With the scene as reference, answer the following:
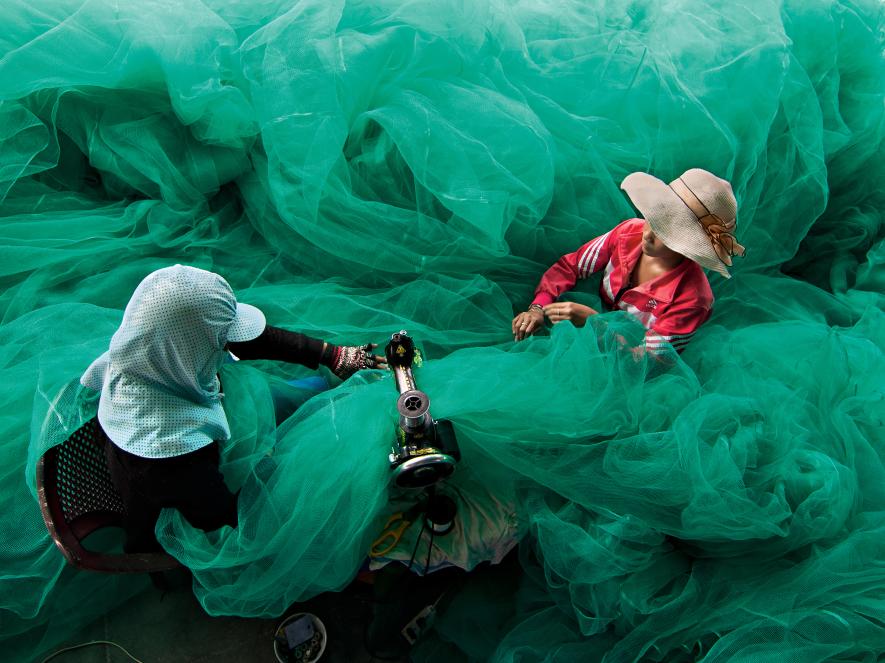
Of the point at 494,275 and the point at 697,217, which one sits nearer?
the point at 697,217

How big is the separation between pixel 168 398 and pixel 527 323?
881 millimetres

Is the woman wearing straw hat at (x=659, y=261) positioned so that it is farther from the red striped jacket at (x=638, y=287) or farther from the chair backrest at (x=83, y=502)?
the chair backrest at (x=83, y=502)

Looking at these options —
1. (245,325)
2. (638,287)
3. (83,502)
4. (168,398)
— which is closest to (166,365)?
(168,398)

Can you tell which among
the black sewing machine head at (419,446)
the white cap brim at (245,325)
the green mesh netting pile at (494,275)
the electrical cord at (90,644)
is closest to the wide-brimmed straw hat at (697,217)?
the green mesh netting pile at (494,275)

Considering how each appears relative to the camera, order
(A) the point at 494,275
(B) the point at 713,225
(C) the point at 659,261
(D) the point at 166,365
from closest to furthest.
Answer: (D) the point at 166,365
(B) the point at 713,225
(C) the point at 659,261
(A) the point at 494,275

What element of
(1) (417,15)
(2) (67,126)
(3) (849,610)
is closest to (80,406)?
(2) (67,126)

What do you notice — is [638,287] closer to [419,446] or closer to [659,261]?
[659,261]

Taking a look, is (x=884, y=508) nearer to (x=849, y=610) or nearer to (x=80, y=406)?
(x=849, y=610)

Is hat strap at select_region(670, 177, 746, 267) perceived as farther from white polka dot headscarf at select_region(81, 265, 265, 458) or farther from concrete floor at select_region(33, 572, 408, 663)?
concrete floor at select_region(33, 572, 408, 663)

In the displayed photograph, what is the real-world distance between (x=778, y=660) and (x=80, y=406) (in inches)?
57.7

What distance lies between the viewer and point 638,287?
1.60m

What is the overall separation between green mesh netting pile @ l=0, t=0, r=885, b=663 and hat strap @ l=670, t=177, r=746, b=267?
0.31 m

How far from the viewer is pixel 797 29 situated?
190 centimetres

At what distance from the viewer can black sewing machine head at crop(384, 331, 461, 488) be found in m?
1.21
